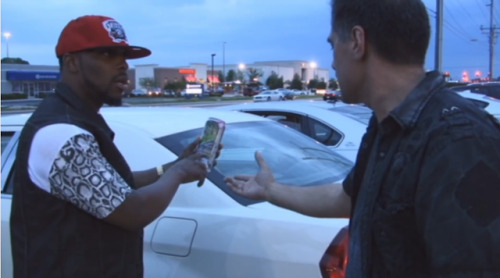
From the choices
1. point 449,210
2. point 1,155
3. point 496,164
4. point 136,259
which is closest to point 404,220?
point 449,210

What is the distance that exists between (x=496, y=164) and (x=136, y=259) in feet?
4.90

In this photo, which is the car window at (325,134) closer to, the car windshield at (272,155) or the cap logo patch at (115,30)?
the car windshield at (272,155)

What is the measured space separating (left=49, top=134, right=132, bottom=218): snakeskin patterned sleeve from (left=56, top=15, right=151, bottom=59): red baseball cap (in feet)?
1.35

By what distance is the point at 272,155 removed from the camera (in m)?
3.41

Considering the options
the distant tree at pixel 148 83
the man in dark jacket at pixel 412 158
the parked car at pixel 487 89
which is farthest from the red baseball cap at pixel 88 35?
the distant tree at pixel 148 83

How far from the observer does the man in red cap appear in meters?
2.00

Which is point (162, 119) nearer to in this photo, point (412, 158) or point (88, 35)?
point (88, 35)

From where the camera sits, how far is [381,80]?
61.5 inches

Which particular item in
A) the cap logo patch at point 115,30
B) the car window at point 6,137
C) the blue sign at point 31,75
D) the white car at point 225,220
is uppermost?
the blue sign at point 31,75

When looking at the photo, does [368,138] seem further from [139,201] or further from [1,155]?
[1,155]

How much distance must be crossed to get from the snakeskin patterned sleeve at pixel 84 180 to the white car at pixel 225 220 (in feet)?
2.35

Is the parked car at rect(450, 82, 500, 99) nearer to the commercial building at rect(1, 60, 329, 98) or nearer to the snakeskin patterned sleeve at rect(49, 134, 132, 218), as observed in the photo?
the snakeskin patterned sleeve at rect(49, 134, 132, 218)

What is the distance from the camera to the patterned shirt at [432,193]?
1.26 meters

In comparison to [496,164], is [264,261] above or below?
below
